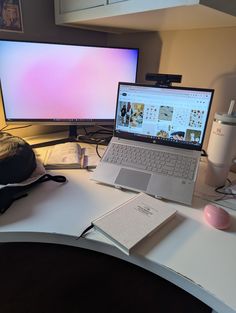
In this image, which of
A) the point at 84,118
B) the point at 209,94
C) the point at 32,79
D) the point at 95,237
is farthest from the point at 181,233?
the point at 32,79

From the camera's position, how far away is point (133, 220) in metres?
0.67

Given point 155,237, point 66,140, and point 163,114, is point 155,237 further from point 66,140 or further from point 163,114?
point 66,140

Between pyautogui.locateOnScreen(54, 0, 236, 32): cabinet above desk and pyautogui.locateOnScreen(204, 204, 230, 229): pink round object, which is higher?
pyautogui.locateOnScreen(54, 0, 236, 32): cabinet above desk

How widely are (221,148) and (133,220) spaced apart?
1.32 feet

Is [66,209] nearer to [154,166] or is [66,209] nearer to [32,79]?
[154,166]

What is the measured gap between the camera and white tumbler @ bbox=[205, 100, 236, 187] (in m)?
0.81

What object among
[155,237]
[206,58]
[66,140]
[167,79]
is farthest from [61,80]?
[155,237]

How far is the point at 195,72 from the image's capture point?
3.57 feet

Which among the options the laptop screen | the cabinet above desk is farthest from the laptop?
the cabinet above desk

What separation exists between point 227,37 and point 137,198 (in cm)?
71

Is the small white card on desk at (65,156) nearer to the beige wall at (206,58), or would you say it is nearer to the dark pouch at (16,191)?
the dark pouch at (16,191)

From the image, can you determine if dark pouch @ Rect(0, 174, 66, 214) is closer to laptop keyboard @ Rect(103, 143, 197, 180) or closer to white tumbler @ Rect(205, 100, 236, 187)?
laptop keyboard @ Rect(103, 143, 197, 180)

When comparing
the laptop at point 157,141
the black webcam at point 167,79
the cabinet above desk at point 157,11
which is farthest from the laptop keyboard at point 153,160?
the cabinet above desk at point 157,11

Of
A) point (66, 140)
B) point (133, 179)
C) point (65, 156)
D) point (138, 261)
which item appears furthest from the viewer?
point (66, 140)
